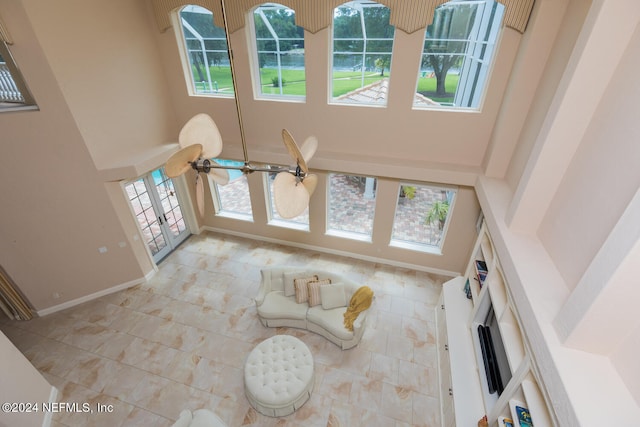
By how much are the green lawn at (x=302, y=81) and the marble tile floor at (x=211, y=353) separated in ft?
12.6

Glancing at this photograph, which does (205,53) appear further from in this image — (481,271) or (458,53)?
(481,271)

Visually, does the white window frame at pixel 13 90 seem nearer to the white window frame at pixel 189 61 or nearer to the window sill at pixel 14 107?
the window sill at pixel 14 107

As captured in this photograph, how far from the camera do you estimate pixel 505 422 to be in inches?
108

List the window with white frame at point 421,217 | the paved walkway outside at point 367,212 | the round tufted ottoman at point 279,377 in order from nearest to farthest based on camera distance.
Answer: the round tufted ottoman at point 279,377, the window with white frame at point 421,217, the paved walkway outside at point 367,212

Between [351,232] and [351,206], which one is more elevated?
Answer: [351,206]

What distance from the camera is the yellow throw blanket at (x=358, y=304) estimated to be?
4652 mm

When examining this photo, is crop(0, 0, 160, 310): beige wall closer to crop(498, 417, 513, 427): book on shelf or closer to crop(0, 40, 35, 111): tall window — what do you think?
crop(0, 40, 35, 111): tall window

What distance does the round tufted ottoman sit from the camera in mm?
3822

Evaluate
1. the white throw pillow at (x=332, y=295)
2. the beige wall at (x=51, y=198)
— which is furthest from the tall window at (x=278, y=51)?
the white throw pillow at (x=332, y=295)

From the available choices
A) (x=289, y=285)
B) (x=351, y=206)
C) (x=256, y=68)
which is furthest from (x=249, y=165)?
(x=351, y=206)

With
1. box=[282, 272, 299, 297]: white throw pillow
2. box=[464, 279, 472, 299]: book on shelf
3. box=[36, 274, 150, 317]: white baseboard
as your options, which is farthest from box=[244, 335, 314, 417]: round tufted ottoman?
box=[36, 274, 150, 317]: white baseboard

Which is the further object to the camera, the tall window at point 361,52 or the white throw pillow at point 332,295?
the white throw pillow at point 332,295

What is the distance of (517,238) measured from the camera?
132 inches

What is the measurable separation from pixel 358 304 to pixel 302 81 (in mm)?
4204
